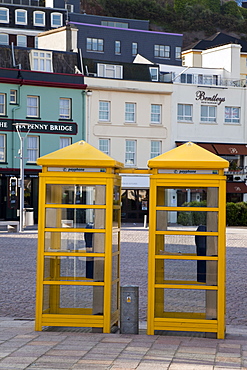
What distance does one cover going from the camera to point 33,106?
4781 cm

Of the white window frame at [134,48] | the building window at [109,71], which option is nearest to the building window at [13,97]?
the building window at [109,71]

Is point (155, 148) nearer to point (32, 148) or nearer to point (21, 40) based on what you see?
point (32, 148)

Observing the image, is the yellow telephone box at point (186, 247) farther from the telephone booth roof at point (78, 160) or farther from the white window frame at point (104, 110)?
the white window frame at point (104, 110)

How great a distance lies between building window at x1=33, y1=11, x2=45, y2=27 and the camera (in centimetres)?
7462

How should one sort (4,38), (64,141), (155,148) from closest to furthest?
1. (64,141)
2. (155,148)
3. (4,38)

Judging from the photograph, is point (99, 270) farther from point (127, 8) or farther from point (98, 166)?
point (127, 8)

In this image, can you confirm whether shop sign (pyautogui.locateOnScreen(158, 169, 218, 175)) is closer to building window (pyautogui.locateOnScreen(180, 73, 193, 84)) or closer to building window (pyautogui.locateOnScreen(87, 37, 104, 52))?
building window (pyautogui.locateOnScreen(180, 73, 193, 84))

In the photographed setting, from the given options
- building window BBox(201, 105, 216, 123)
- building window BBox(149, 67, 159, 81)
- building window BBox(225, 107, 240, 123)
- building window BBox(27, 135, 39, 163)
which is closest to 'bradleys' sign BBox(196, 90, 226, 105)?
building window BBox(201, 105, 216, 123)

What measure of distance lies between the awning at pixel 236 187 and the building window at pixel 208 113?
483 cm

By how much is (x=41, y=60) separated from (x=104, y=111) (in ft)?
17.8

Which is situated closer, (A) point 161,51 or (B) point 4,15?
(B) point 4,15

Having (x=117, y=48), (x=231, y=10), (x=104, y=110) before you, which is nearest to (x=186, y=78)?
(x=104, y=110)

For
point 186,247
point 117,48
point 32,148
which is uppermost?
point 117,48

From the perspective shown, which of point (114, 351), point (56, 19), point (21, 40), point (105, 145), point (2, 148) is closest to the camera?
point (114, 351)
